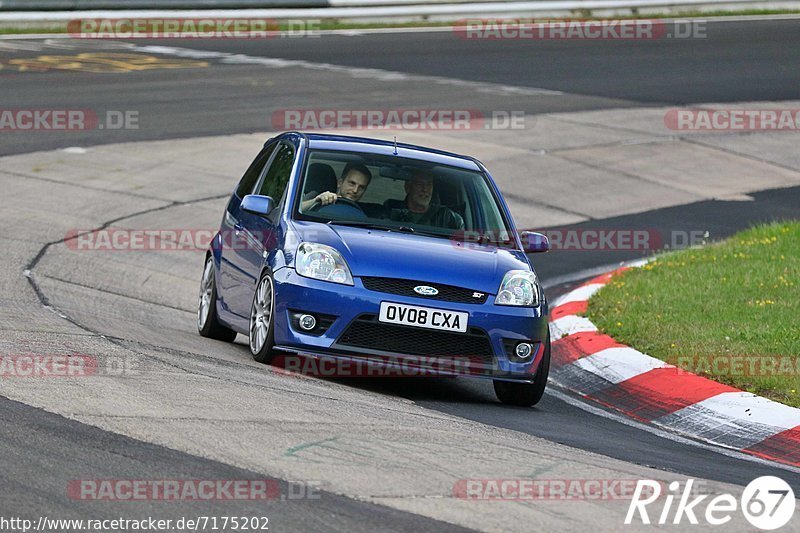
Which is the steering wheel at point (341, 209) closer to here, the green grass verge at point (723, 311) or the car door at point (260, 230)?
the car door at point (260, 230)

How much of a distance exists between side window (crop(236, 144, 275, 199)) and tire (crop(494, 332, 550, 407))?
2.64 m

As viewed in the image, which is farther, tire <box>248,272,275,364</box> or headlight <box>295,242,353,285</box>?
tire <box>248,272,275,364</box>

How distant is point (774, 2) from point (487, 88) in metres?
13.6

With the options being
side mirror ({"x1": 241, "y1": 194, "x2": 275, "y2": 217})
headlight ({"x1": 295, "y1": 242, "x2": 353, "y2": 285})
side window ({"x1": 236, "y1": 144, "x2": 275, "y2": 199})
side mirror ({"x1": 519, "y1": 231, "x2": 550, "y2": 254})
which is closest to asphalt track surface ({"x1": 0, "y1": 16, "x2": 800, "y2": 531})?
headlight ({"x1": 295, "y1": 242, "x2": 353, "y2": 285})

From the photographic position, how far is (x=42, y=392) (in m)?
6.92

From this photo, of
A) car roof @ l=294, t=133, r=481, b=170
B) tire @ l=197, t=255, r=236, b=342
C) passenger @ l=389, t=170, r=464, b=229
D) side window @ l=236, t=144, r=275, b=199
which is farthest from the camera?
side window @ l=236, t=144, r=275, b=199

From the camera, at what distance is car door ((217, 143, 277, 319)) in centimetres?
969

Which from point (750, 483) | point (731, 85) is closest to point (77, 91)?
point (731, 85)

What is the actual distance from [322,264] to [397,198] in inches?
44.3

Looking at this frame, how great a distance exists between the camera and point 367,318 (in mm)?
8344

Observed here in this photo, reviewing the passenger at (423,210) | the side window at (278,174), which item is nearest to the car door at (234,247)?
the side window at (278,174)

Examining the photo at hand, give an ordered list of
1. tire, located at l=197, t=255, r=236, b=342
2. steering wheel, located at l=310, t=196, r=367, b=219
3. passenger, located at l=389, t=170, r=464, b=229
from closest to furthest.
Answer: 1. steering wheel, located at l=310, t=196, r=367, b=219
2. passenger, located at l=389, t=170, r=464, b=229
3. tire, located at l=197, t=255, r=236, b=342

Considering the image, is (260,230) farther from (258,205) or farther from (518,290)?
(518,290)

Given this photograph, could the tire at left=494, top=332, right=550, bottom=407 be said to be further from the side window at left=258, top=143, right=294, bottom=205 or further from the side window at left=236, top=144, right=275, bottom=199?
the side window at left=236, top=144, right=275, bottom=199
